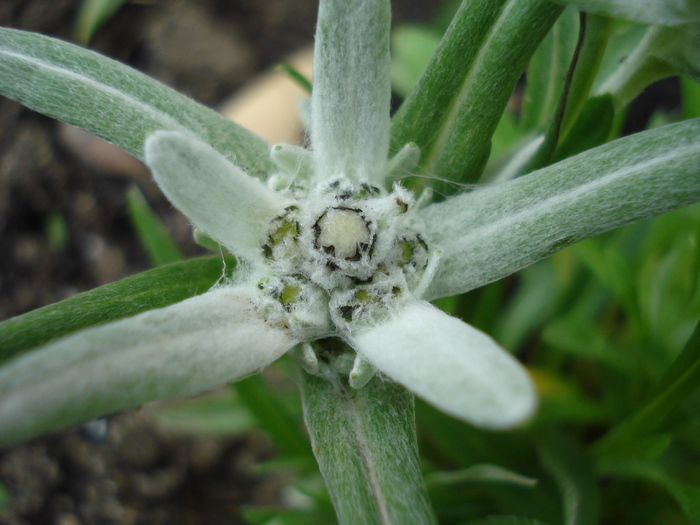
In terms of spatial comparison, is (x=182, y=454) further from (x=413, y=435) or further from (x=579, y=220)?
(x=579, y=220)

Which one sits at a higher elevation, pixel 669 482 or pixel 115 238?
pixel 115 238

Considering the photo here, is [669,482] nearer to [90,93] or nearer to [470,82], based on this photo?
[470,82]

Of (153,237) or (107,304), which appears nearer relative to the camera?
(107,304)

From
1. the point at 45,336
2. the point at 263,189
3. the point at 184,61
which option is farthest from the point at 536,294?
the point at 184,61

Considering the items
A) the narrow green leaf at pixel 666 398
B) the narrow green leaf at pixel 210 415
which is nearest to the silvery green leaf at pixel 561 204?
the narrow green leaf at pixel 666 398

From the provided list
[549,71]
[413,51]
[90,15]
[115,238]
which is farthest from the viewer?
[115,238]

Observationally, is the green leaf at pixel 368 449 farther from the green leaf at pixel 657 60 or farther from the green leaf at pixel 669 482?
the green leaf at pixel 657 60

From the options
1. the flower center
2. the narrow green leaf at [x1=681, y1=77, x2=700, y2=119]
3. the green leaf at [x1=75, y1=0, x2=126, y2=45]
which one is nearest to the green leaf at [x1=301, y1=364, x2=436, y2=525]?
the flower center

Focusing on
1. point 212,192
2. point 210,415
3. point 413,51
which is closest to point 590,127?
point 212,192
